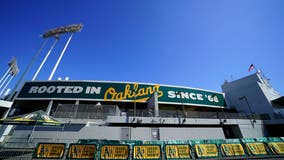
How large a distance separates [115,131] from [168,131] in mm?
6976

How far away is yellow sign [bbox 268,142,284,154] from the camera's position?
31.9 feet

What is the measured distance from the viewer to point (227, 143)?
368 inches

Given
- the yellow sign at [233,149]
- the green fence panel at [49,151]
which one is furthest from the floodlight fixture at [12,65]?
the yellow sign at [233,149]

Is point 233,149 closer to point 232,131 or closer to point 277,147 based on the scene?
point 277,147

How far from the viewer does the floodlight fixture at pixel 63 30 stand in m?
32.3

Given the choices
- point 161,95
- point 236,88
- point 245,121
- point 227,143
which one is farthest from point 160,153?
point 236,88

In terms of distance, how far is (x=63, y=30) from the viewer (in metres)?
33.7

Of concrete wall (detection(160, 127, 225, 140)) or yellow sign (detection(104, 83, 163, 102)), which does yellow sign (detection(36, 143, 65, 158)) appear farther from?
yellow sign (detection(104, 83, 163, 102))

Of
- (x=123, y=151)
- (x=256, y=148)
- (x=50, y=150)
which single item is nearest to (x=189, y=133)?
(x=256, y=148)

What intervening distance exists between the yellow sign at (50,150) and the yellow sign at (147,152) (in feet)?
16.6

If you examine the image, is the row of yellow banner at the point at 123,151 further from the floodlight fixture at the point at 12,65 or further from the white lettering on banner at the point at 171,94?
the floodlight fixture at the point at 12,65

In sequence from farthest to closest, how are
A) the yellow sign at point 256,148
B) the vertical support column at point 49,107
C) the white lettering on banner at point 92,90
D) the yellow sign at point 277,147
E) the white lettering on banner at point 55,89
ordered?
the white lettering on banner at point 92,90, the white lettering on banner at point 55,89, the vertical support column at point 49,107, the yellow sign at point 277,147, the yellow sign at point 256,148

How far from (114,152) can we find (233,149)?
927 centimetres

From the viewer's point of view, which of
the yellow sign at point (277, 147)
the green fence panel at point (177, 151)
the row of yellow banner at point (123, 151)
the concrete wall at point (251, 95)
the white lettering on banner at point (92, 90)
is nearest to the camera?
the row of yellow banner at point (123, 151)
